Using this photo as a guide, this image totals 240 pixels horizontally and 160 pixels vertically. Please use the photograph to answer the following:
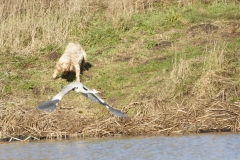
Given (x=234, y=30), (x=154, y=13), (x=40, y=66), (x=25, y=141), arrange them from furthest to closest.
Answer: (x=154, y=13) → (x=234, y=30) → (x=40, y=66) → (x=25, y=141)

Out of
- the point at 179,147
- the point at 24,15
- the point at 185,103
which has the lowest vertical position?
the point at 179,147

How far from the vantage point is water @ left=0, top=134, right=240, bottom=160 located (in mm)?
9906

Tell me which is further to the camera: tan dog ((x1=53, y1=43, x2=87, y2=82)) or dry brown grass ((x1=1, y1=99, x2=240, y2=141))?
tan dog ((x1=53, y1=43, x2=87, y2=82))

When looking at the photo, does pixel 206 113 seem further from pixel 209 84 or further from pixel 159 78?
pixel 159 78

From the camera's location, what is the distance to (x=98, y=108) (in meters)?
12.5

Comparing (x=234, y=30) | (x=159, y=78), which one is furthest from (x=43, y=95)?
(x=234, y=30)

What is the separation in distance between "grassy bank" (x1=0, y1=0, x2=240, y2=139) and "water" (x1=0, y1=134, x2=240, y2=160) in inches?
17.1

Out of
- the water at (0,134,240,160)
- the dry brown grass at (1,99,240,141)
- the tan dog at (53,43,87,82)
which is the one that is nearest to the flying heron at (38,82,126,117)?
A: the water at (0,134,240,160)

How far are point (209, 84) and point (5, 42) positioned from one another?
556cm

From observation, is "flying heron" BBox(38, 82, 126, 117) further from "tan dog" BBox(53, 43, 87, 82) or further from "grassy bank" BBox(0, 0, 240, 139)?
"tan dog" BBox(53, 43, 87, 82)

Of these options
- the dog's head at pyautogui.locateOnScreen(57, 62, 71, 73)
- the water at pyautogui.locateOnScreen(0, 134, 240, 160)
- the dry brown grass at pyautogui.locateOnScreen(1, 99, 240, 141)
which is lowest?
the water at pyautogui.locateOnScreen(0, 134, 240, 160)

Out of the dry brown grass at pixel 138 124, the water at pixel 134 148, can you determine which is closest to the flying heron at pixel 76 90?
the water at pixel 134 148

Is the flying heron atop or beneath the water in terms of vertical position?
atop

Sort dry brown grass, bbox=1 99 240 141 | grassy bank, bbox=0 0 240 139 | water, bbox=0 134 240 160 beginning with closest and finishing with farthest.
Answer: water, bbox=0 134 240 160 → dry brown grass, bbox=1 99 240 141 → grassy bank, bbox=0 0 240 139
